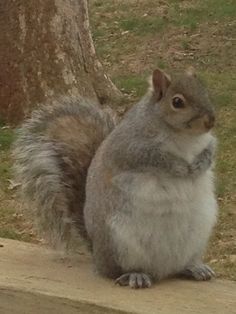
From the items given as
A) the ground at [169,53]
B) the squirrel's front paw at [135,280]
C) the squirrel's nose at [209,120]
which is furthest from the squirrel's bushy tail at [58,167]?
the ground at [169,53]

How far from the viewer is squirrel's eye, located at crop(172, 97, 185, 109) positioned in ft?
9.96

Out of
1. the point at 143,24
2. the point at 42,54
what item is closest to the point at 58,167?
the point at 42,54

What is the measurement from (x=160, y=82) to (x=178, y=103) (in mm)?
112

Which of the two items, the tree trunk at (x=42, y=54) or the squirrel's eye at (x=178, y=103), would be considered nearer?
the squirrel's eye at (x=178, y=103)

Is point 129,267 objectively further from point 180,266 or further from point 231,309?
point 231,309

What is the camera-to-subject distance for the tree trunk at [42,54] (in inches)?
263

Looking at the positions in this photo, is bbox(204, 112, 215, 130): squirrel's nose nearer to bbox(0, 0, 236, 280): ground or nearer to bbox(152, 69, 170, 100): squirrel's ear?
bbox(152, 69, 170, 100): squirrel's ear

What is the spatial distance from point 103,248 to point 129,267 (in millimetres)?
112

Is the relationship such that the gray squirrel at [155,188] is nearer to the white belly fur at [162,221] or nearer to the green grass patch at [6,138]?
the white belly fur at [162,221]

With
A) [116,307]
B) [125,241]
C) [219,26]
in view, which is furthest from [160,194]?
[219,26]

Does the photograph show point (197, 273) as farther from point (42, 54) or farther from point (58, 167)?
point (42, 54)

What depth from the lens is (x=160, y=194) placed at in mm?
3029

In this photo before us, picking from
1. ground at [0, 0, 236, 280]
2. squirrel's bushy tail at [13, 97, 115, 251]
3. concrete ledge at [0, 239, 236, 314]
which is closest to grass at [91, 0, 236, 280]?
ground at [0, 0, 236, 280]

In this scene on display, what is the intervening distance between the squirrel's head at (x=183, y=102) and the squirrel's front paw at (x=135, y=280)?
54 centimetres
